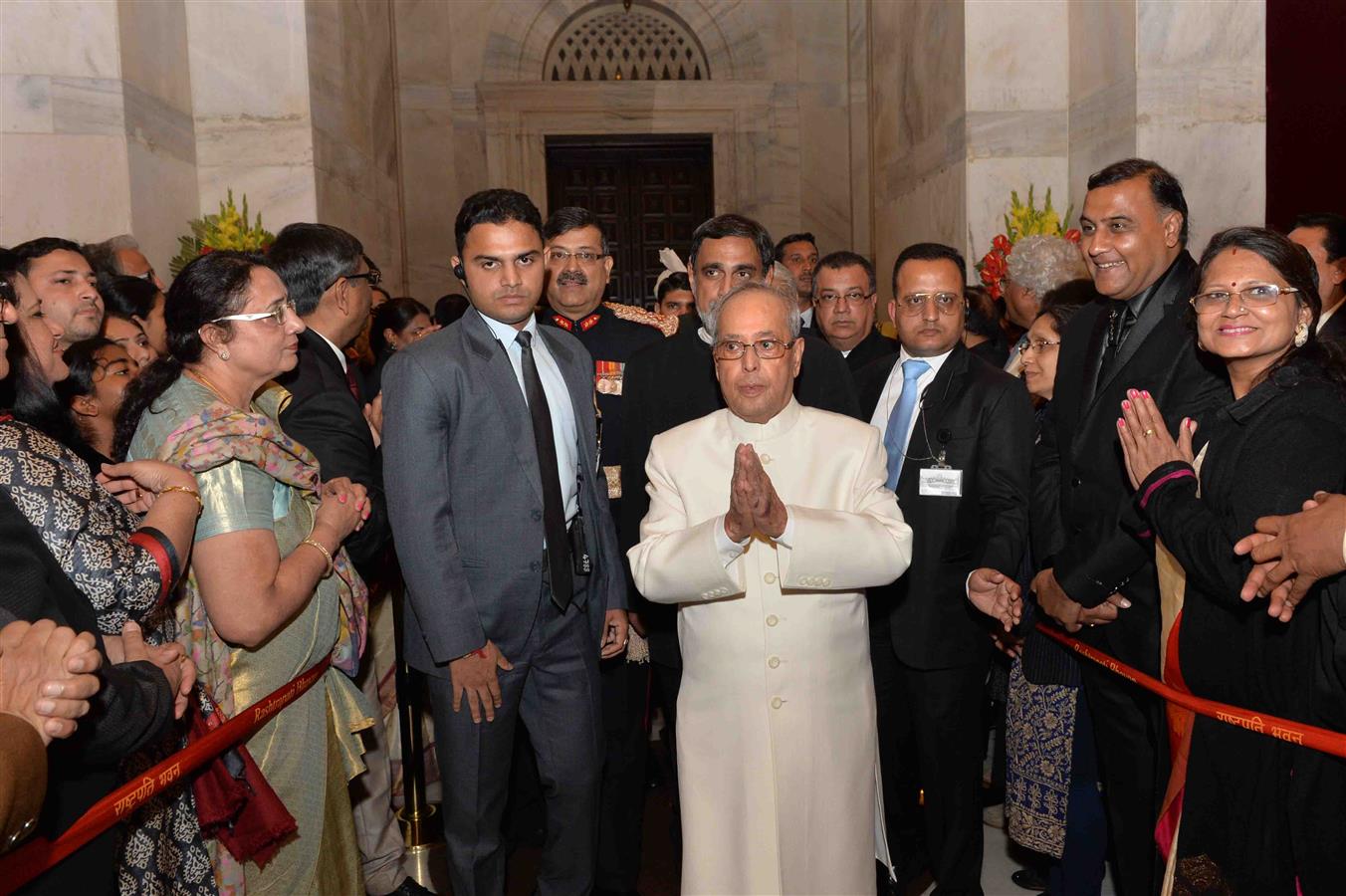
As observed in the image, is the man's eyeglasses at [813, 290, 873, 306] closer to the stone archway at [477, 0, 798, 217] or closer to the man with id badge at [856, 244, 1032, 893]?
the man with id badge at [856, 244, 1032, 893]

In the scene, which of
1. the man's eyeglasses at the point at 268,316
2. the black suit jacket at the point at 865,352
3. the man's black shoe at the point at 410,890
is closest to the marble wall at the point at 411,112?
the black suit jacket at the point at 865,352

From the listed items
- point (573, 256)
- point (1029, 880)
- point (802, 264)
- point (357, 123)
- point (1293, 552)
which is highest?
point (357, 123)

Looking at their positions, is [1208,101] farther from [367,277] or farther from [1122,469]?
[367,277]

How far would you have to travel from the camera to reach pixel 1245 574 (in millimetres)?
2408

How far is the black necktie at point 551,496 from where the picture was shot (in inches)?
123

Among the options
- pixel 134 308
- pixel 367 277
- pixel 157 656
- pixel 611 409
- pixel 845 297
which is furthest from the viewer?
pixel 845 297

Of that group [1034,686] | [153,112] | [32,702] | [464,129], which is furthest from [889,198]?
[32,702]

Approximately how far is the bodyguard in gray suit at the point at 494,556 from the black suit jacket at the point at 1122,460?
56.2 inches

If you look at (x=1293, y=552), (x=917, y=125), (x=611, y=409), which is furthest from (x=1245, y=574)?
(x=917, y=125)

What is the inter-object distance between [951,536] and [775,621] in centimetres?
93

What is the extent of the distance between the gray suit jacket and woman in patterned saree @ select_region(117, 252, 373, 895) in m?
0.19

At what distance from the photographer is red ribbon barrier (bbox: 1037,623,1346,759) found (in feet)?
7.51

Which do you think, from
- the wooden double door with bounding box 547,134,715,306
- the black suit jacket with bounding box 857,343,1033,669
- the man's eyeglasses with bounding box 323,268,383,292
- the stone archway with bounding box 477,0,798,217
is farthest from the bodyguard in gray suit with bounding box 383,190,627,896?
the wooden double door with bounding box 547,134,715,306

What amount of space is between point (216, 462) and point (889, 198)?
27.0 feet
